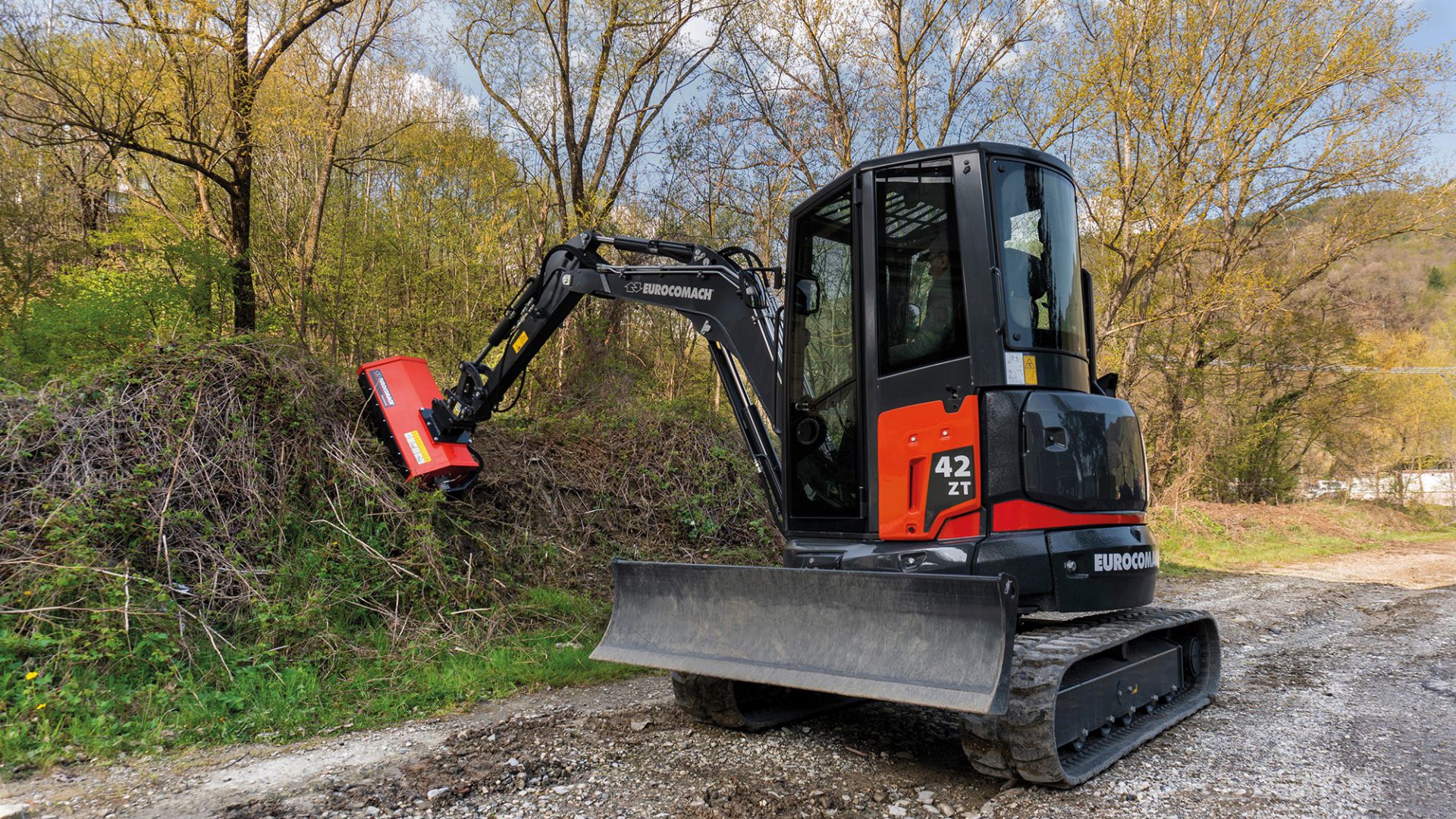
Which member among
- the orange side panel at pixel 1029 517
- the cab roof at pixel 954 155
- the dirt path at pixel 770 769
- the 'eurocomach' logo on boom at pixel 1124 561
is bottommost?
the dirt path at pixel 770 769

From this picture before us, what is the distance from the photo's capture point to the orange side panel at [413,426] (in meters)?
5.86

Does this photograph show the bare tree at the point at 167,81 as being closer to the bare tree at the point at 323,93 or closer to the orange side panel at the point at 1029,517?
the bare tree at the point at 323,93

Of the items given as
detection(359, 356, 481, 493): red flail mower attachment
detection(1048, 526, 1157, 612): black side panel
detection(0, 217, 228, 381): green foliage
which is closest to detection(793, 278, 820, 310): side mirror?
detection(1048, 526, 1157, 612): black side panel

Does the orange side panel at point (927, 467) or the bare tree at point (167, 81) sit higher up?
the bare tree at point (167, 81)

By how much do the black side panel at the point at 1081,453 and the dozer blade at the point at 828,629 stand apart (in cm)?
72

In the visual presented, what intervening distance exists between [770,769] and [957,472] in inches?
57.5

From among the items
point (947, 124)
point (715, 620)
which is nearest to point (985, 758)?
point (715, 620)

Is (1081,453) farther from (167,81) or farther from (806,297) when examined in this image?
(167,81)

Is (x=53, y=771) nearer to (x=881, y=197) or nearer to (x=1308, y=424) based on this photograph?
(x=881, y=197)

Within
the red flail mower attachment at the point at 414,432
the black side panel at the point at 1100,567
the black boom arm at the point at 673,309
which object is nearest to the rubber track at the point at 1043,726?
the black side panel at the point at 1100,567

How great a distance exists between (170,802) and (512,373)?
313 cm

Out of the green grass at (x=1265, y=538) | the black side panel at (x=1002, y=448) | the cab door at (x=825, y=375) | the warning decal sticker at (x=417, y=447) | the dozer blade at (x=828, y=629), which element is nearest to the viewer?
the dozer blade at (x=828, y=629)

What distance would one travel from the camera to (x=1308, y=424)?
18234mm

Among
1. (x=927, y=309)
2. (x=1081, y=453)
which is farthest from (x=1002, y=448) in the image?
(x=927, y=309)
